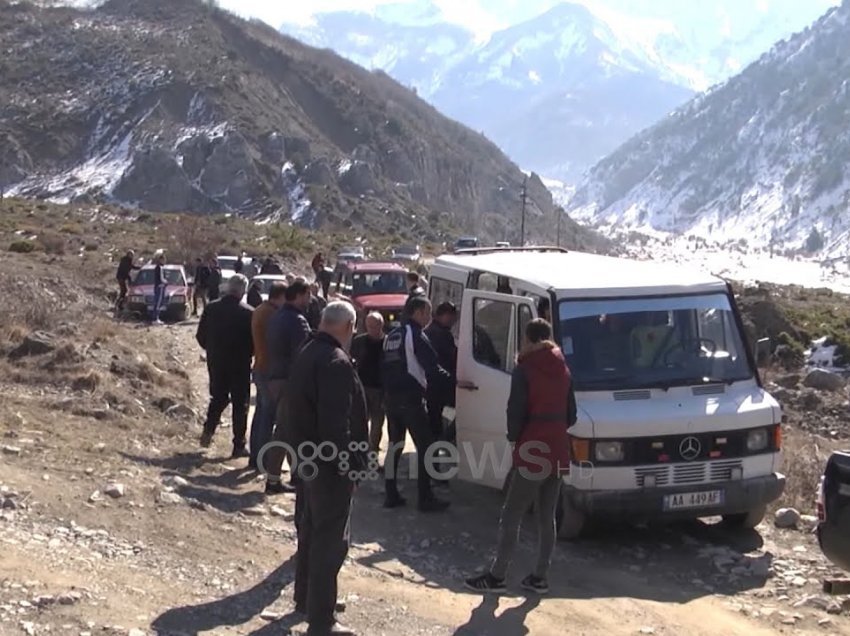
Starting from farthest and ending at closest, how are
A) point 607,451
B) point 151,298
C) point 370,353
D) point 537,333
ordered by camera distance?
point 151,298
point 370,353
point 607,451
point 537,333

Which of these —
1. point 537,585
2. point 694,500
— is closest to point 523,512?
point 537,585

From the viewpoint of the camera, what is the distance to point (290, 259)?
45.8 meters

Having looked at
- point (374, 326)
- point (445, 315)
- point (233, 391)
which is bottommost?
point (233, 391)

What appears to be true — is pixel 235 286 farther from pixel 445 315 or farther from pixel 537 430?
pixel 537 430

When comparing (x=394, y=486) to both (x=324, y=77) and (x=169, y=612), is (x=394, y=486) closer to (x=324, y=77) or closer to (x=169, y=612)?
(x=169, y=612)

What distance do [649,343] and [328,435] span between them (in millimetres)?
3821

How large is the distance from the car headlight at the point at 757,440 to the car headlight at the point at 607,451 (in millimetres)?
1100

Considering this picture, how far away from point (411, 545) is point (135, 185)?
79062 mm

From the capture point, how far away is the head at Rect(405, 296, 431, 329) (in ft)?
29.8

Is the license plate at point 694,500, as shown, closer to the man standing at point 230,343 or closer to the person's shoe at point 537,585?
the person's shoe at point 537,585

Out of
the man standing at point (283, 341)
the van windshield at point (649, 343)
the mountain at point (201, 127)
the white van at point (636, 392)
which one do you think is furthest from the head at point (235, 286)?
the mountain at point (201, 127)

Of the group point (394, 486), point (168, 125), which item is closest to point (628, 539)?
point (394, 486)

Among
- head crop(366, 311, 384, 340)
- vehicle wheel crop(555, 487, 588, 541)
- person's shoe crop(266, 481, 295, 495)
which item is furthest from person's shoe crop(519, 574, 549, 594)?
head crop(366, 311, 384, 340)

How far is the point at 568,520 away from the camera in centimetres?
831
